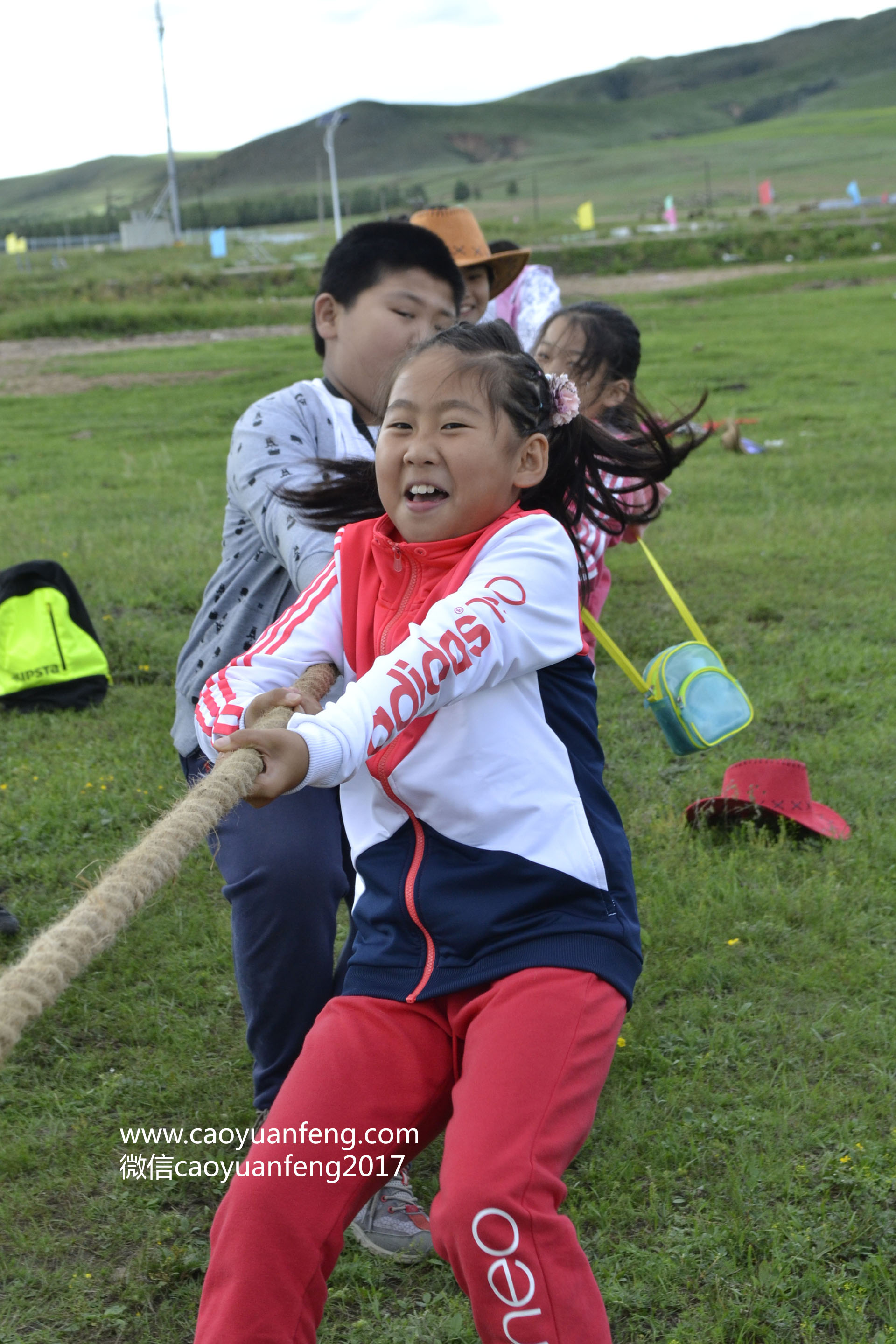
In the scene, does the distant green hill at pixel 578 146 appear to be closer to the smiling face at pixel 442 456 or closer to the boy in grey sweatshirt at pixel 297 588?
the boy in grey sweatshirt at pixel 297 588

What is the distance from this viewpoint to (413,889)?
1.87 metres

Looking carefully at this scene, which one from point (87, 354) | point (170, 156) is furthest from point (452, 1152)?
point (170, 156)

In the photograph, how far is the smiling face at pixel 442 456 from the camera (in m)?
2.00

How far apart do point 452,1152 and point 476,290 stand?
4.25m

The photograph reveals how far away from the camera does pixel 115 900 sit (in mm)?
1349

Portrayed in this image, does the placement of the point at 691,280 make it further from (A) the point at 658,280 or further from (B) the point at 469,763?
(B) the point at 469,763

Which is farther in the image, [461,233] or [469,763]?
[461,233]

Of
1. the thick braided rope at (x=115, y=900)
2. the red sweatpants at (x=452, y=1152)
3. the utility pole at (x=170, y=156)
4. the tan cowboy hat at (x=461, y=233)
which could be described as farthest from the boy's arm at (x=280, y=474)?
the utility pole at (x=170, y=156)

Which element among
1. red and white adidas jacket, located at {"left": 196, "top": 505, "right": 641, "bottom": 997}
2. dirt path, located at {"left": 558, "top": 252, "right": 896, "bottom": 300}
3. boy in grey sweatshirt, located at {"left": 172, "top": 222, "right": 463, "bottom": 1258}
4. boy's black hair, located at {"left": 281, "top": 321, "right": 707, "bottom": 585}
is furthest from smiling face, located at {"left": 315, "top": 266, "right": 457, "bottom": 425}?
dirt path, located at {"left": 558, "top": 252, "right": 896, "bottom": 300}

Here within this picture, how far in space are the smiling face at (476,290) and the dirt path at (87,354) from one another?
Result: 1127 cm

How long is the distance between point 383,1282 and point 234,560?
1578mm

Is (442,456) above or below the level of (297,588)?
above

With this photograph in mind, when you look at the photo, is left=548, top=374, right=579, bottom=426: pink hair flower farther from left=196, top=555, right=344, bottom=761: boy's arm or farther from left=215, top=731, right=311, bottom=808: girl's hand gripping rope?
left=215, top=731, right=311, bottom=808: girl's hand gripping rope

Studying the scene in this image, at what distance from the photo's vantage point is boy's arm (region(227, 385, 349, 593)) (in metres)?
2.48
